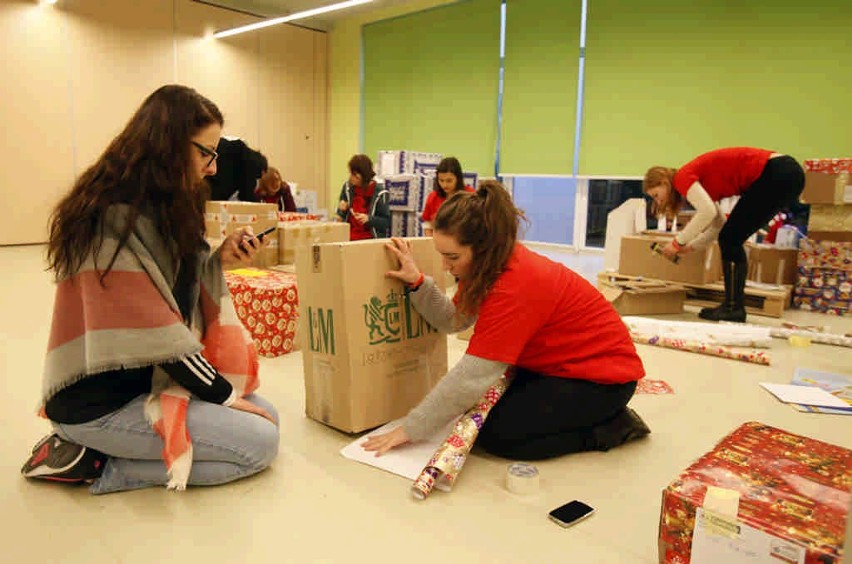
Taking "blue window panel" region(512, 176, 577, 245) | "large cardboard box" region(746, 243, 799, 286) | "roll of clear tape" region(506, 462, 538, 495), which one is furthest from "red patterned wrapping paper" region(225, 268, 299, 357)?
"blue window panel" region(512, 176, 577, 245)

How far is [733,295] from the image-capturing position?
3.92 m

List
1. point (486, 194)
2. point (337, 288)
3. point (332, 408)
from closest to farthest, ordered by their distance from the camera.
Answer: point (486, 194) < point (337, 288) < point (332, 408)

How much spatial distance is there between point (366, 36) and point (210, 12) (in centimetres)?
218

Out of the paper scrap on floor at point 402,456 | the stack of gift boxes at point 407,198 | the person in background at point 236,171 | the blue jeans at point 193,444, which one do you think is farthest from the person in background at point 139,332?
the stack of gift boxes at point 407,198

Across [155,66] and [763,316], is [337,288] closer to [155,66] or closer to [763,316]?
[763,316]

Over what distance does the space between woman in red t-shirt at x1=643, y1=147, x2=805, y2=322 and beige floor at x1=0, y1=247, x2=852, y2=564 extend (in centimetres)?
182

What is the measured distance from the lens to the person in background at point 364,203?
16.3 ft

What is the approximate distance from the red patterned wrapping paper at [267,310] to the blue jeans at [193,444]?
48.6 inches

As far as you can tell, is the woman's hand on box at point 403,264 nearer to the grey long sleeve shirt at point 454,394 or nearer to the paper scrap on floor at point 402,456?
the grey long sleeve shirt at point 454,394

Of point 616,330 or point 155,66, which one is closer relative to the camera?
point 616,330

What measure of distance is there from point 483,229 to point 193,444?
0.96 m

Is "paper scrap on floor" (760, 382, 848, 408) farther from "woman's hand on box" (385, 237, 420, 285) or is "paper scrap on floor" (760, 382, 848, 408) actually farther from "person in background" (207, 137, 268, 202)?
"person in background" (207, 137, 268, 202)

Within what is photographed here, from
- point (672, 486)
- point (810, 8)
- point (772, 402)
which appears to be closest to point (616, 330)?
point (672, 486)

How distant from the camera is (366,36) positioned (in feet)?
29.6
